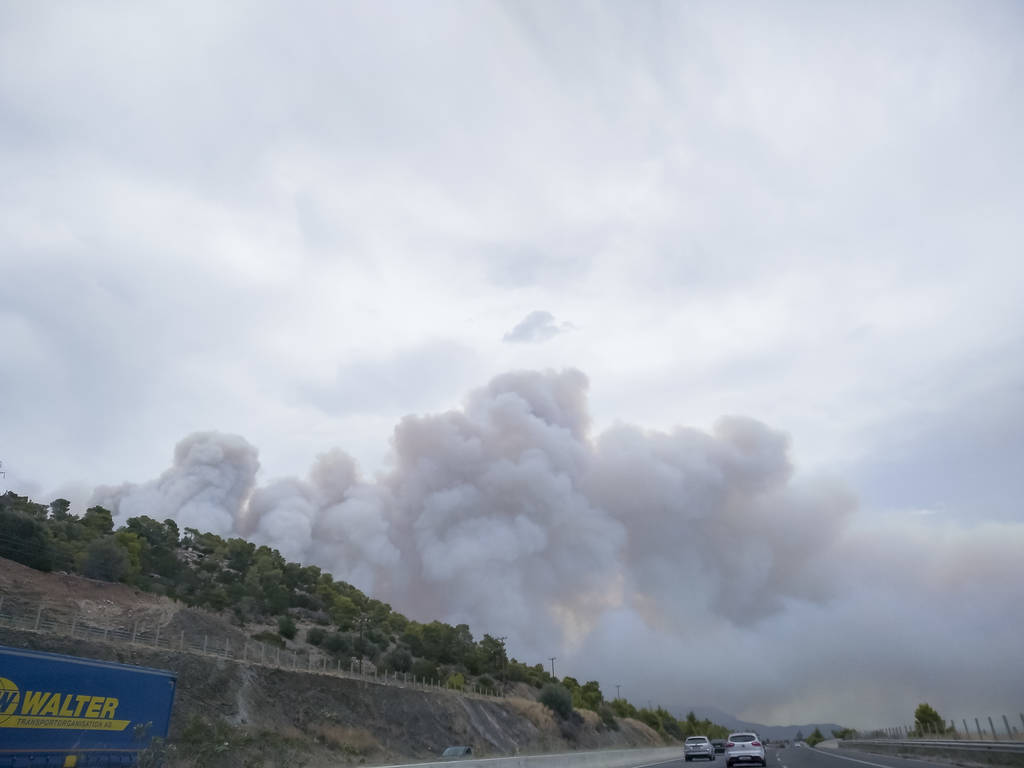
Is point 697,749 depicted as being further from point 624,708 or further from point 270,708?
point 624,708

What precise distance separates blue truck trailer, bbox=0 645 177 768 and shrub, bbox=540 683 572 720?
3050 inches

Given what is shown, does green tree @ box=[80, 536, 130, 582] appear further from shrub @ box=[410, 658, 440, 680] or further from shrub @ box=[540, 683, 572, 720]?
shrub @ box=[540, 683, 572, 720]

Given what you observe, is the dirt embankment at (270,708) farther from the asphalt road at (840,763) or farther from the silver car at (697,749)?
the asphalt road at (840,763)

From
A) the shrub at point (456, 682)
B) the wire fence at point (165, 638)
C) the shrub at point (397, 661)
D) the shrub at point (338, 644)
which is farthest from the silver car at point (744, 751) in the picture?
the shrub at point (338, 644)

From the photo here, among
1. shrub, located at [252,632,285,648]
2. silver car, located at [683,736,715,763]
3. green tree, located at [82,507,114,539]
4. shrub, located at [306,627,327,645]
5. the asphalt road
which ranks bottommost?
the asphalt road

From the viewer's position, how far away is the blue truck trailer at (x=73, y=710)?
20.0 metres

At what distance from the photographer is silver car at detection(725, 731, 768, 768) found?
3612cm

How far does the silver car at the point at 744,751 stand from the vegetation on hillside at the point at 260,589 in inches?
2429

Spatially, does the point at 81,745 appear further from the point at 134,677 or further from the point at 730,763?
the point at 730,763

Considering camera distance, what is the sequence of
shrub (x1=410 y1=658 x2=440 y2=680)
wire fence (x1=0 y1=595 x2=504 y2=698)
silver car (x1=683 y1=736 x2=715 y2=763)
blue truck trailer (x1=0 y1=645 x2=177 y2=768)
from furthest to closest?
shrub (x1=410 y1=658 x2=440 y2=680) < silver car (x1=683 y1=736 x2=715 y2=763) < wire fence (x1=0 y1=595 x2=504 y2=698) < blue truck trailer (x1=0 y1=645 x2=177 y2=768)

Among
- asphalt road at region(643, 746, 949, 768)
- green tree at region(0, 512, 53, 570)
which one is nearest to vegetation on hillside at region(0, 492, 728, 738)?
green tree at region(0, 512, 53, 570)

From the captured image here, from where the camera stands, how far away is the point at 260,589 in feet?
369

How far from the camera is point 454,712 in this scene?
7025 cm

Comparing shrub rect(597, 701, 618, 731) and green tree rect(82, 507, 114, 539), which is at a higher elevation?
green tree rect(82, 507, 114, 539)
